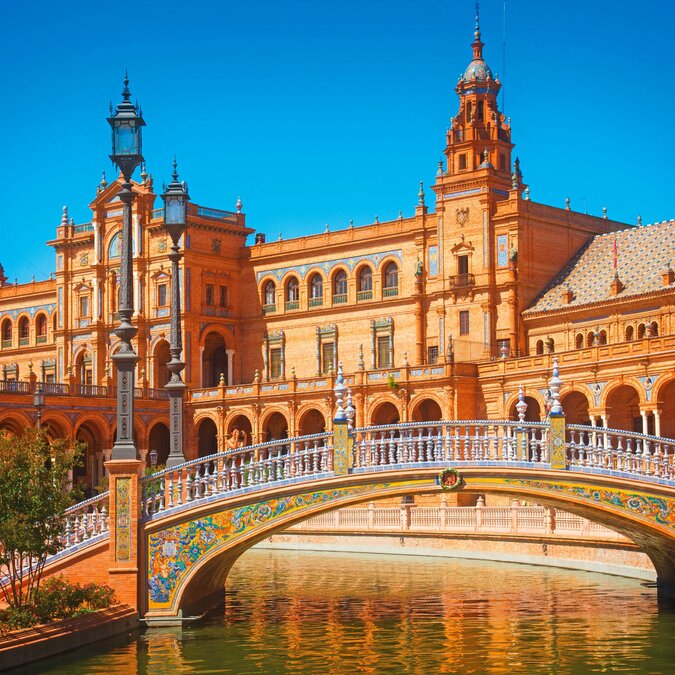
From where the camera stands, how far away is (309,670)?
19.2 m

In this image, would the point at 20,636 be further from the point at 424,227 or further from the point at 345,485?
the point at 424,227

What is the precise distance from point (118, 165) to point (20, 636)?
8392 mm

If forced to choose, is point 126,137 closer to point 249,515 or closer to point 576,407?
point 249,515

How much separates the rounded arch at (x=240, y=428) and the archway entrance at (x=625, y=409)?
18866 millimetres

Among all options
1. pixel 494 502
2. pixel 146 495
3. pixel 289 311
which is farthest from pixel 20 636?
pixel 289 311

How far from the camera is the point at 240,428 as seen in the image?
Result: 63.9 metres

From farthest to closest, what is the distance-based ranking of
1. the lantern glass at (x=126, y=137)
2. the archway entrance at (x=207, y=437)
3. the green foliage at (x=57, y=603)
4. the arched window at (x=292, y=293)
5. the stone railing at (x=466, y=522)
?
the archway entrance at (x=207, y=437)
the arched window at (x=292, y=293)
the stone railing at (x=466, y=522)
the lantern glass at (x=126, y=137)
the green foliage at (x=57, y=603)

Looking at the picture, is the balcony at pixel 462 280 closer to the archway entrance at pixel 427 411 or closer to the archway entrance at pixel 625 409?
the archway entrance at pixel 427 411

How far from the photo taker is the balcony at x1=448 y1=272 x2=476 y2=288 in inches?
2269

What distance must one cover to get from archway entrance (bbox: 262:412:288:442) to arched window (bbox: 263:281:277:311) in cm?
634

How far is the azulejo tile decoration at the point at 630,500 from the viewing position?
67.9 feet

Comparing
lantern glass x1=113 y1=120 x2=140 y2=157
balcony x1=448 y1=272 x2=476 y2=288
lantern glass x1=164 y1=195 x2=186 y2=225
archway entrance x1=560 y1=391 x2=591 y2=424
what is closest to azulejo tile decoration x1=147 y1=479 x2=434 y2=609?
lantern glass x1=164 y1=195 x2=186 y2=225

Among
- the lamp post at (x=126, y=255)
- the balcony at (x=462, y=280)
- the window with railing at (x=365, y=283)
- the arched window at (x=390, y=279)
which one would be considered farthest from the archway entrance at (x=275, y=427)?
the lamp post at (x=126, y=255)

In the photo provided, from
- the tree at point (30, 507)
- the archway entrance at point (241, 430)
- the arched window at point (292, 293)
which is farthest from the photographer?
the arched window at point (292, 293)
